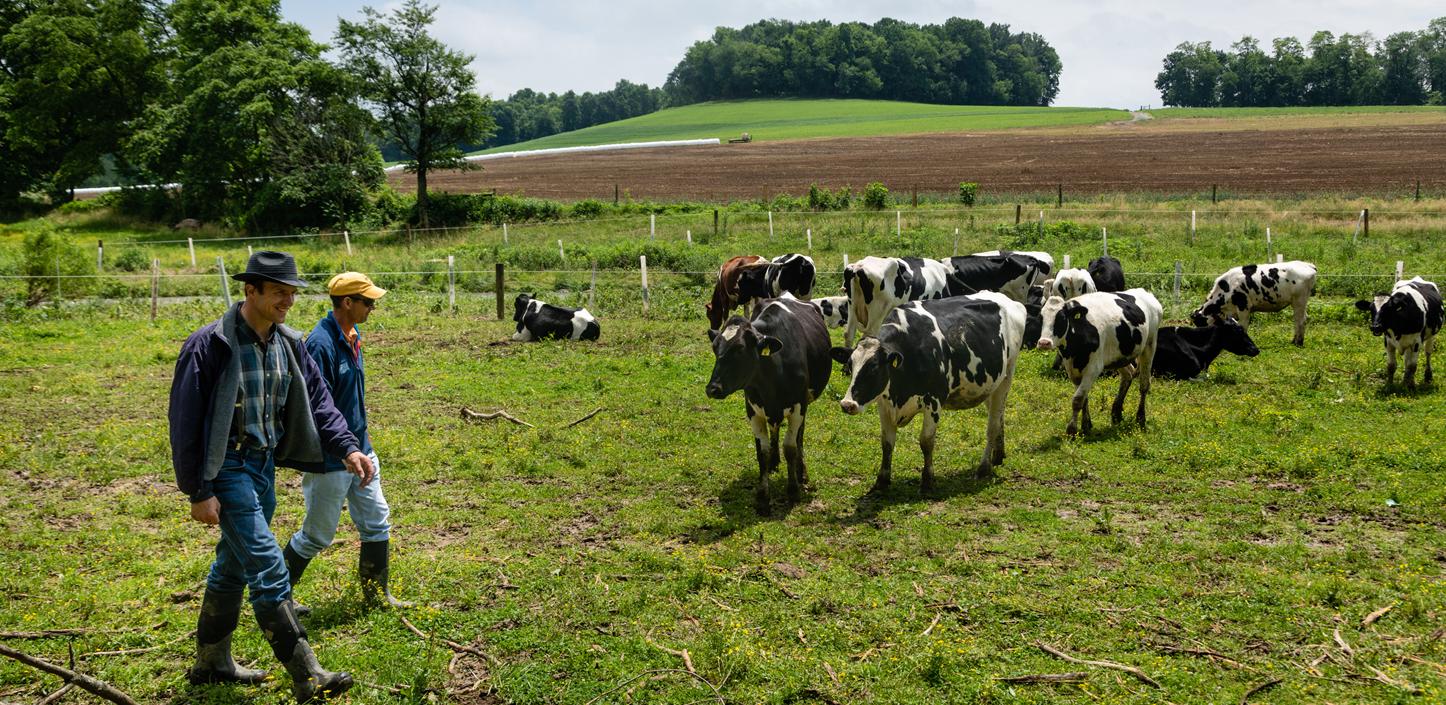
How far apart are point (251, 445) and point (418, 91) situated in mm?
40136

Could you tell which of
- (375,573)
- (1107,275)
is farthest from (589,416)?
(1107,275)

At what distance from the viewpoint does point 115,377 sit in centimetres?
1485

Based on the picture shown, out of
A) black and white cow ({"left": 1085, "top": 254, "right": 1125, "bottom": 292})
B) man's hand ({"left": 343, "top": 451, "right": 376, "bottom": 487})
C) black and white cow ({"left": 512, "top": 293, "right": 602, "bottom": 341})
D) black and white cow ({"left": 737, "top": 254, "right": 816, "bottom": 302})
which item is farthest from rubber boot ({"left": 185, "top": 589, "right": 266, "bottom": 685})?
black and white cow ({"left": 1085, "top": 254, "right": 1125, "bottom": 292})

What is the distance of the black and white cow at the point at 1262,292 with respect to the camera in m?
17.5

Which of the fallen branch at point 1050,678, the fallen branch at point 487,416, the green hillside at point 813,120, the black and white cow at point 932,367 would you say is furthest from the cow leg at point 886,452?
the green hillside at point 813,120

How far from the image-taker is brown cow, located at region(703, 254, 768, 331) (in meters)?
19.2

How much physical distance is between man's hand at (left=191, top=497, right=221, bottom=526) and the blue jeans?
10cm

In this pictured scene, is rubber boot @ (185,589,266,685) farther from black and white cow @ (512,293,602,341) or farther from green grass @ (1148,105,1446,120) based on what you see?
green grass @ (1148,105,1446,120)

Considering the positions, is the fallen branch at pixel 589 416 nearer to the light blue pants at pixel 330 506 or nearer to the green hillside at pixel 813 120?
the light blue pants at pixel 330 506

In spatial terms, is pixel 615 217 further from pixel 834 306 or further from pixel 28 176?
pixel 28 176

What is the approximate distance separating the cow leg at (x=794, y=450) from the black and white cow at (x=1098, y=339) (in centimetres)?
377

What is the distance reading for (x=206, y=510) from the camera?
191 inches

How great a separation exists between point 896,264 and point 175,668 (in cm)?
1310

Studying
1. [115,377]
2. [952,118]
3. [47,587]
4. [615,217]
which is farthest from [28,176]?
→ [952,118]
